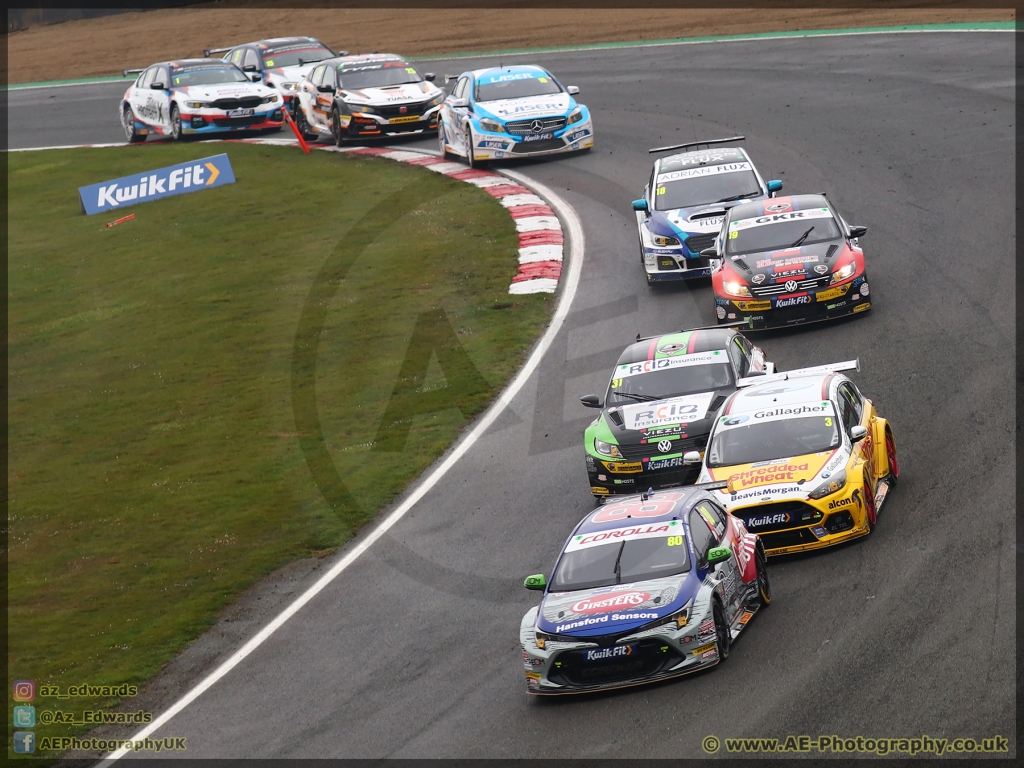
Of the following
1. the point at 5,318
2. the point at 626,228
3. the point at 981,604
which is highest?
the point at 981,604

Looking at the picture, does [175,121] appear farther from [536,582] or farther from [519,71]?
[536,582]

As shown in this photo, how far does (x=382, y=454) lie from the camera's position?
17.0 metres

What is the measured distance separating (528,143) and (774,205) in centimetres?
828

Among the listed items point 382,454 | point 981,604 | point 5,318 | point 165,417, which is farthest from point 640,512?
point 5,318

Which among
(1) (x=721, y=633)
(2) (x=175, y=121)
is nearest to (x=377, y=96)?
(2) (x=175, y=121)

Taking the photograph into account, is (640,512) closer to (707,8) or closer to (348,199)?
(348,199)

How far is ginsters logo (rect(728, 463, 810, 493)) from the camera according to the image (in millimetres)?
12430

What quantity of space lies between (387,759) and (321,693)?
5.36 ft

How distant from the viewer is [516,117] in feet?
87.6

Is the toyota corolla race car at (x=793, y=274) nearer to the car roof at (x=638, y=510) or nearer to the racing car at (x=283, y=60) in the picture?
the car roof at (x=638, y=510)

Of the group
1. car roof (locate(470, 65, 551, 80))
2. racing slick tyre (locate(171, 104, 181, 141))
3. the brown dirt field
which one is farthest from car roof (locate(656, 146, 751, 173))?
racing slick tyre (locate(171, 104, 181, 141))

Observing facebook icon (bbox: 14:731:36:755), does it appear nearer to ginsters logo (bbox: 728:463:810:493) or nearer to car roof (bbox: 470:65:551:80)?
ginsters logo (bbox: 728:463:810:493)

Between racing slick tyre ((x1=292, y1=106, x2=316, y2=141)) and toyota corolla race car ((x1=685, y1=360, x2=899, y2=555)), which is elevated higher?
toyota corolla race car ((x1=685, y1=360, x2=899, y2=555))

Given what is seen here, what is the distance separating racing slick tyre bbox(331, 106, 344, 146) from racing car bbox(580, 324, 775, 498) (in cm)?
1621
